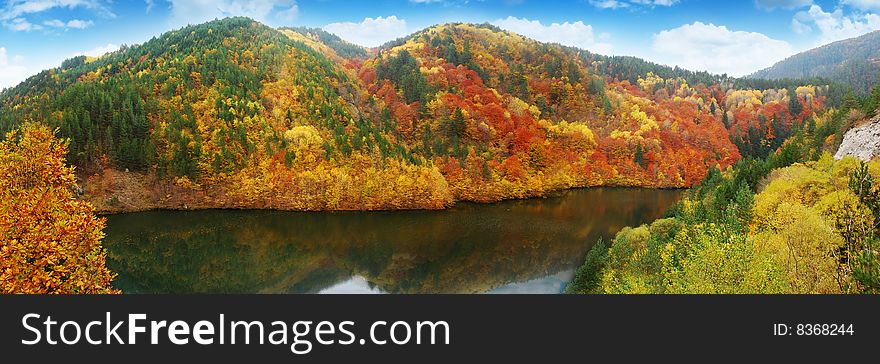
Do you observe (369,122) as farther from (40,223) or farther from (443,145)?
(40,223)

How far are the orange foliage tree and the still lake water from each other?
31.5m

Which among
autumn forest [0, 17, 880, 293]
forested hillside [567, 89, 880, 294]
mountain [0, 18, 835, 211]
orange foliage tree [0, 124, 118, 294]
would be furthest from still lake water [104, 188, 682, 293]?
orange foliage tree [0, 124, 118, 294]

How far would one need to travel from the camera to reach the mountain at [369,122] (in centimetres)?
8006

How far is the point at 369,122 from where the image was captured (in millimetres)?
104250

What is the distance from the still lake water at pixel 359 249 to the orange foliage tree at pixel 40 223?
3145cm

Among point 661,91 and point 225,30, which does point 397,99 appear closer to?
point 225,30

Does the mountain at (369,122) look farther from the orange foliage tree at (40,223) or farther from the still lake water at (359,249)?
the orange foliage tree at (40,223)

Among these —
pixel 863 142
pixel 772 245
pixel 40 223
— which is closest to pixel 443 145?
pixel 863 142

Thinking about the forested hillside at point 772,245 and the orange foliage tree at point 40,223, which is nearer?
the orange foliage tree at point 40,223

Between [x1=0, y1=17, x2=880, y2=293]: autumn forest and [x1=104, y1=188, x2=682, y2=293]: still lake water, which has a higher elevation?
[x1=0, y1=17, x2=880, y2=293]: autumn forest

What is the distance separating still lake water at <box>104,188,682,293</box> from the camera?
148ft

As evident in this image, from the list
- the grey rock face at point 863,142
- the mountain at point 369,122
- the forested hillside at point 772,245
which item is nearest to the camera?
the forested hillside at point 772,245

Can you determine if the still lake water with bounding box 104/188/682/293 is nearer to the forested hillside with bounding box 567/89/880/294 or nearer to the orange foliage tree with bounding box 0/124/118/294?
the forested hillside with bounding box 567/89/880/294

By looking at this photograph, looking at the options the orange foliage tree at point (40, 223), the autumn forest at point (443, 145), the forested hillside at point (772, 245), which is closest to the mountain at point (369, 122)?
the autumn forest at point (443, 145)
